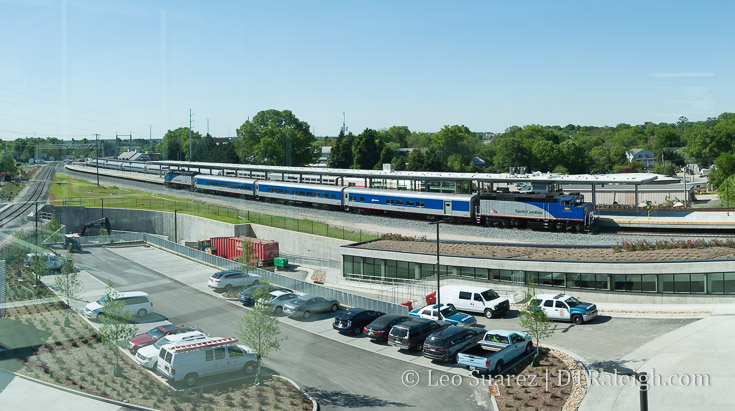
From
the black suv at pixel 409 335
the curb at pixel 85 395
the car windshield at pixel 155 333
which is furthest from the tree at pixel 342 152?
the curb at pixel 85 395

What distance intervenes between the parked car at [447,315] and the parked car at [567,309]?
2383mm

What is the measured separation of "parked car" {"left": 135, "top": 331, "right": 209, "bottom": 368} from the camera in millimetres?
14586

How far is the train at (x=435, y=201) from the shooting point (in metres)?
34.0

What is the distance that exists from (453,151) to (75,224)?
6179 centimetres

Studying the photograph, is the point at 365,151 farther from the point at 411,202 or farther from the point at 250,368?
the point at 250,368

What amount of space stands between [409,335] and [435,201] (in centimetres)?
2305

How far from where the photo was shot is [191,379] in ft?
44.9

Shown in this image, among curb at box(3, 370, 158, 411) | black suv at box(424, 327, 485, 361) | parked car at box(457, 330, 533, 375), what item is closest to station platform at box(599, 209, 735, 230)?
parked car at box(457, 330, 533, 375)

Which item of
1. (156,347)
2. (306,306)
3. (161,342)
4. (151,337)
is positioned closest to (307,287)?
(306,306)

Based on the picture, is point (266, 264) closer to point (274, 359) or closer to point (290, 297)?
point (290, 297)

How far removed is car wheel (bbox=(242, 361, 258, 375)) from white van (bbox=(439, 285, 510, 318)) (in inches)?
379

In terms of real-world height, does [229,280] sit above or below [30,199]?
below

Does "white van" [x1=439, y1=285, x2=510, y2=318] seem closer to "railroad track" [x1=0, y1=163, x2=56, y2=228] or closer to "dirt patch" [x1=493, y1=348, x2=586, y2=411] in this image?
"dirt patch" [x1=493, y1=348, x2=586, y2=411]

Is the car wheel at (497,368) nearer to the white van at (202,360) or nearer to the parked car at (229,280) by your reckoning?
the white van at (202,360)
